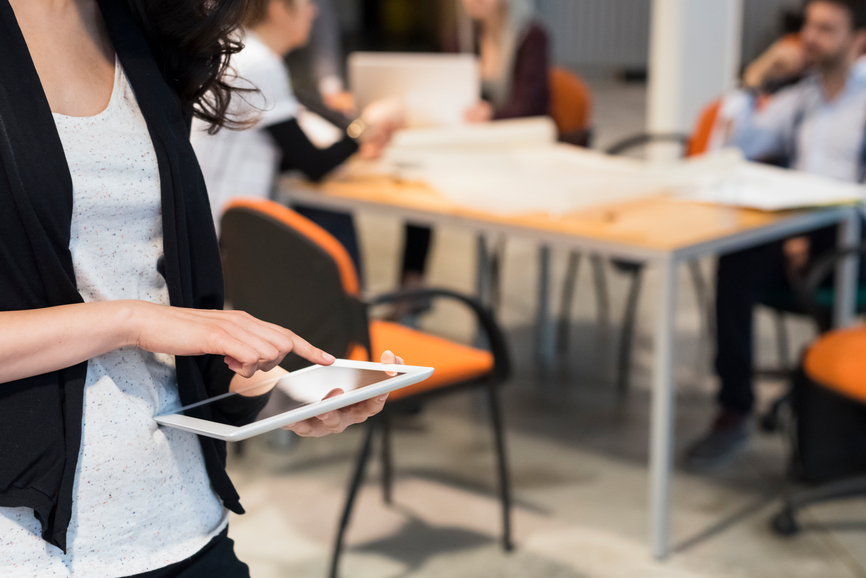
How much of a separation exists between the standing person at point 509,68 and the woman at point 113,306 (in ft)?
8.96

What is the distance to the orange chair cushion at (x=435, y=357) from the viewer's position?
197cm

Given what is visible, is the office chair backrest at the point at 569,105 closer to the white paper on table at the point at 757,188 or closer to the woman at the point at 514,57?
the woman at the point at 514,57

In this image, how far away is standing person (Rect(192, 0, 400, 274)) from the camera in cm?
239

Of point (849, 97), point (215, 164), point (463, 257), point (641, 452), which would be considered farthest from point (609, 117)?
point (215, 164)

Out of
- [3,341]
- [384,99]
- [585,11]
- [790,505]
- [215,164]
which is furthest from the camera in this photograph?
[585,11]

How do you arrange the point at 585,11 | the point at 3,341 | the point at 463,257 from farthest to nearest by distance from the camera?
the point at 585,11
the point at 463,257
the point at 3,341

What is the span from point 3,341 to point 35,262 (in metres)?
0.07

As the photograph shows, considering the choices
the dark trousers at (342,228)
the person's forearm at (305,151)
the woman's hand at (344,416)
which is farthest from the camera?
the dark trousers at (342,228)

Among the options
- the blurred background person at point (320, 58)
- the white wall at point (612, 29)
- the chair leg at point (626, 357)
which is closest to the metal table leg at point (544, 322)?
the chair leg at point (626, 357)

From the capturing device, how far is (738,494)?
247 centimetres

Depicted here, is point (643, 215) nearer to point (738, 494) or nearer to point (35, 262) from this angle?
point (738, 494)

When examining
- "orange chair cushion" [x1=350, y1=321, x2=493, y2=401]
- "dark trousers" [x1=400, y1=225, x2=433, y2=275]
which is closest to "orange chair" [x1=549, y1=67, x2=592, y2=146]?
"dark trousers" [x1=400, y1=225, x2=433, y2=275]

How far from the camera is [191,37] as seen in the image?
0.84 metres

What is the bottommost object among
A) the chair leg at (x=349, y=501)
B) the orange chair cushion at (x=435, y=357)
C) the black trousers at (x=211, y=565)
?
the chair leg at (x=349, y=501)
